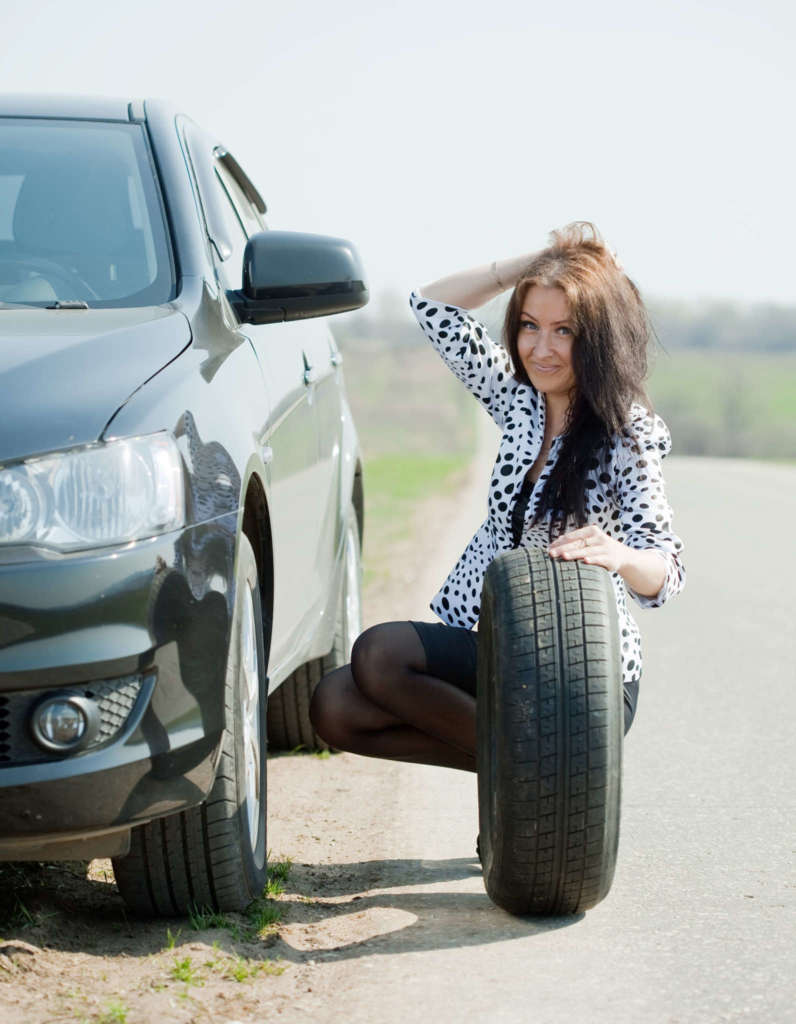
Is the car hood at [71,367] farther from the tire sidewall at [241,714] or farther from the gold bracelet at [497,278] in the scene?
the gold bracelet at [497,278]

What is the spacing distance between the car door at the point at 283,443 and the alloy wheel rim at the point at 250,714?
1.08ft

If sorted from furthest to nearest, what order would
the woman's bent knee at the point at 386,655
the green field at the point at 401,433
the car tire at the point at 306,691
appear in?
the green field at the point at 401,433
the car tire at the point at 306,691
the woman's bent knee at the point at 386,655

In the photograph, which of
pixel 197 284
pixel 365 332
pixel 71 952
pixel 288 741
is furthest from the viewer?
pixel 365 332

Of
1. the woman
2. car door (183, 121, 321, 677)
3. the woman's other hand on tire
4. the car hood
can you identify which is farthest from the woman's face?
the car hood

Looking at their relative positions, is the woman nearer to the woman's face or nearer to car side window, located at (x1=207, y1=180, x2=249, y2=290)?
the woman's face

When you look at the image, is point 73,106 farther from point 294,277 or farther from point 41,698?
point 41,698

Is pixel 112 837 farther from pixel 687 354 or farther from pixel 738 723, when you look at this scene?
pixel 687 354

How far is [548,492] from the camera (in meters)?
3.79

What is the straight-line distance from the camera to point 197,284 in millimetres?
3502

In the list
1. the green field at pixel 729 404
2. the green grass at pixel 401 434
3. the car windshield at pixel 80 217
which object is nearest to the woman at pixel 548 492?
the car windshield at pixel 80 217

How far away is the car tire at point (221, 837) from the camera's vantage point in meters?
3.09

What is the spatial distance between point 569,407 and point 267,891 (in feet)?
4.50

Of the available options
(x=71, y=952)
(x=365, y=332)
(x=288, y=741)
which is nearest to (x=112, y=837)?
(x=71, y=952)

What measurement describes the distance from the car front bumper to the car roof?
166 cm
